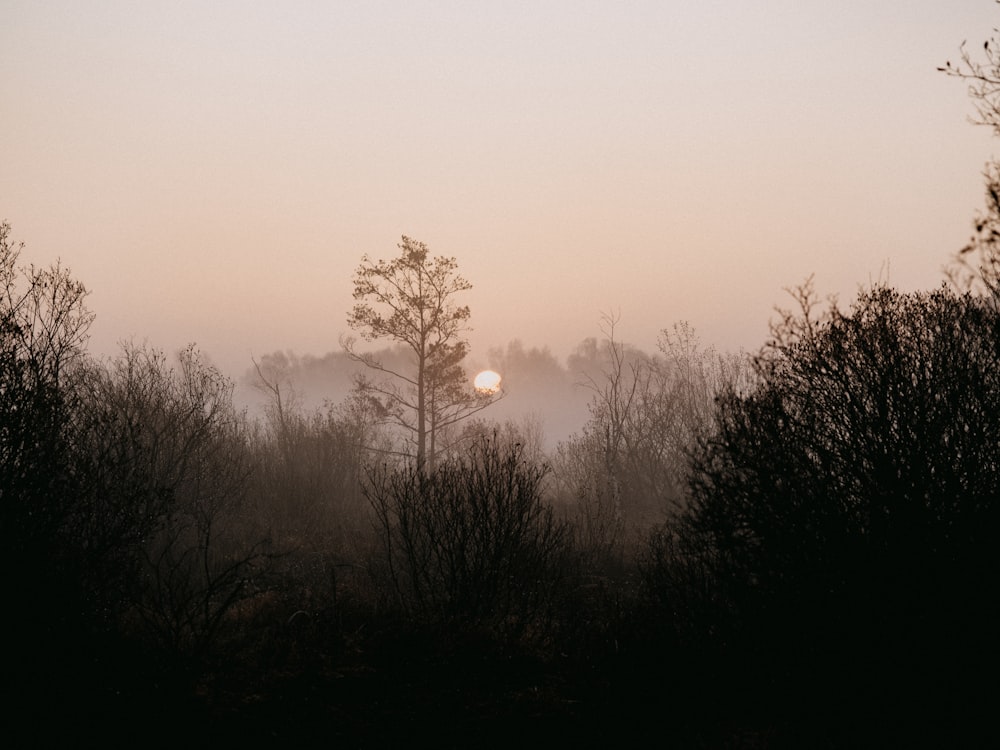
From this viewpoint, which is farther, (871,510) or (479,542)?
(479,542)

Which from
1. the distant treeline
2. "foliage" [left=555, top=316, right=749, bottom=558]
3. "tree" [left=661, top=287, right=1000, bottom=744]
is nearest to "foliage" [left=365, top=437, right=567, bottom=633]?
the distant treeline

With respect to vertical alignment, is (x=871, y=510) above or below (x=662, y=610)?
above

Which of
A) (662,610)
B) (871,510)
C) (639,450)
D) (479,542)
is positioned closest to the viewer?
(871,510)

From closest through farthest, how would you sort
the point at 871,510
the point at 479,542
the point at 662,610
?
the point at 871,510
the point at 479,542
the point at 662,610

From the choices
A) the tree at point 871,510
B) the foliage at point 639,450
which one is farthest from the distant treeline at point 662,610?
the foliage at point 639,450

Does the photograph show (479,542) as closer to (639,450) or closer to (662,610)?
(662,610)

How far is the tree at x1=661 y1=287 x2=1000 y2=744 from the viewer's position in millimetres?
8469

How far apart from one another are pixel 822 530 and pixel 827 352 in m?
2.56

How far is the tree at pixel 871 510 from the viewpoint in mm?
8469

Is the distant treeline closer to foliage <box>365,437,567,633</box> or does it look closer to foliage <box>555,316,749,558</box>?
foliage <box>365,437,567,633</box>

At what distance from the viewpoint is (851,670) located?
8.89 meters

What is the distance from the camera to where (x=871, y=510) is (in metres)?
9.40

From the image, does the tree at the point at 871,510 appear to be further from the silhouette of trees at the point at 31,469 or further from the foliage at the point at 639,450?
the foliage at the point at 639,450

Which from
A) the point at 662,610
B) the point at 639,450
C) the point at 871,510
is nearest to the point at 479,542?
the point at 662,610
